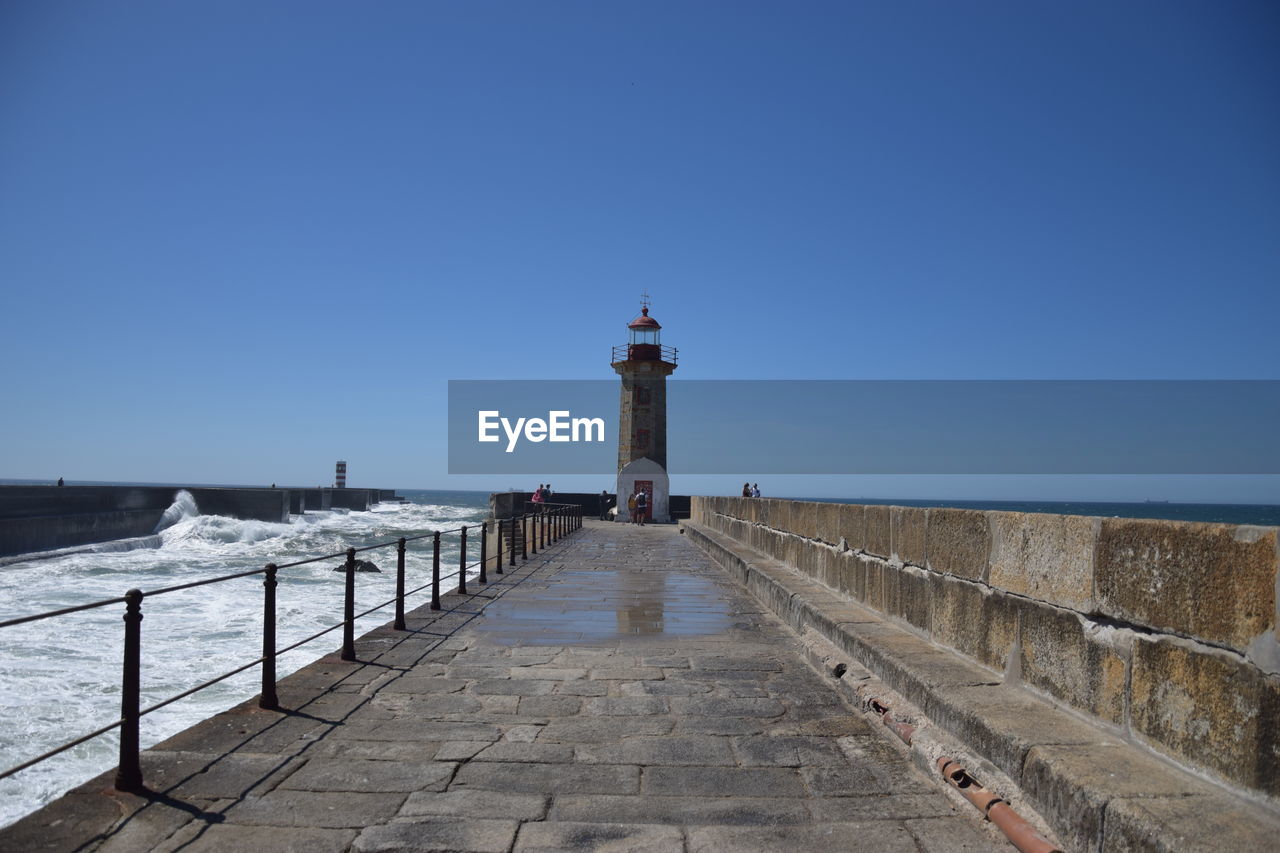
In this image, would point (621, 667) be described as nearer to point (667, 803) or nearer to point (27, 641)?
point (667, 803)

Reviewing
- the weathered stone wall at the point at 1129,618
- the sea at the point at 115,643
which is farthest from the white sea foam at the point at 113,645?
the weathered stone wall at the point at 1129,618

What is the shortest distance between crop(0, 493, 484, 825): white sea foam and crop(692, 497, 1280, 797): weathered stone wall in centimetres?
585

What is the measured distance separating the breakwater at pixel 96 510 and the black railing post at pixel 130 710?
2478 centimetres

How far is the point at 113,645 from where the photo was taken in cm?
1155

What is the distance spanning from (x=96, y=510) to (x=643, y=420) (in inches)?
765

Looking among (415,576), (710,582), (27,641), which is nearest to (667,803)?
(710,582)

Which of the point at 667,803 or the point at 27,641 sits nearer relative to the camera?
the point at 667,803

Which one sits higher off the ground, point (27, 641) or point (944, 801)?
point (944, 801)

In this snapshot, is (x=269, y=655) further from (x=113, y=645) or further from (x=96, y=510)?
(x=96, y=510)

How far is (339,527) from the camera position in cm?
4388

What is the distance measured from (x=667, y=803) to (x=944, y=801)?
1.04 metres

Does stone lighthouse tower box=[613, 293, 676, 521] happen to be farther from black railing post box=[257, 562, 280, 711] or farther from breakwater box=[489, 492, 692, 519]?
black railing post box=[257, 562, 280, 711]

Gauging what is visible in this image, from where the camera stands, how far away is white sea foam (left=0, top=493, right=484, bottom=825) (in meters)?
7.57

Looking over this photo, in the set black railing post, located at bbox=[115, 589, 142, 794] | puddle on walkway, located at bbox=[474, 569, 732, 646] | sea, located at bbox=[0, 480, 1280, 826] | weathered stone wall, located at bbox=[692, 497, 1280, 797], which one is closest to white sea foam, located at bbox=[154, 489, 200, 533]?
sea, located at bbox=[0, 480, 1280, 826]
